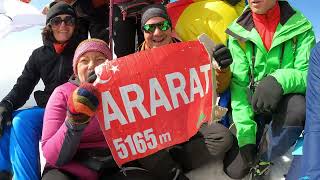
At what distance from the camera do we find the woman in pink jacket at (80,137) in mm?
2720

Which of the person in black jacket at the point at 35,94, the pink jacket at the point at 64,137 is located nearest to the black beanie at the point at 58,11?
the person in black jacket at the point at 35,94

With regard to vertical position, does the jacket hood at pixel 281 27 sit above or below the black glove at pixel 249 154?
above

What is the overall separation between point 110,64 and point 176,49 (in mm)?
510

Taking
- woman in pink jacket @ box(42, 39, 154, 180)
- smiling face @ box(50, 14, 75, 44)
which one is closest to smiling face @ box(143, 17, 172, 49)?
woman in pink jacket @ box(42, 39, 154, 180)

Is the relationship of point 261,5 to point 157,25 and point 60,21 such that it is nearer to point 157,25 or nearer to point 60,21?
point 157,25

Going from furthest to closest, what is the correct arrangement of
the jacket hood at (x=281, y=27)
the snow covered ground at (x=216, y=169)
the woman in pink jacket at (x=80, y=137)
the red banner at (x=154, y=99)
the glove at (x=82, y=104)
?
1. the snow covered ground at (x=216, y=169)
2. the jacket hood at (x=281, y=27)
3. the red banner at (x=154, y=99)
4. the woman in pink jacket at (x=80, y=137)
5. the glove at (x=82, y=104)

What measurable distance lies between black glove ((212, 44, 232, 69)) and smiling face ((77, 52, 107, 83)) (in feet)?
2.87

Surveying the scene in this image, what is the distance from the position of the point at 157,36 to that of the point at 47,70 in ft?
3.89

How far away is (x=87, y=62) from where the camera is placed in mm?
3221

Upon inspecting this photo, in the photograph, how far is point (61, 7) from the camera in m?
4.04

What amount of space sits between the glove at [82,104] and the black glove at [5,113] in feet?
3.31

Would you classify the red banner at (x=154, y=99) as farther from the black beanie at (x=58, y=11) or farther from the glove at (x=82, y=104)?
the black beanie at (x=58, y=11)

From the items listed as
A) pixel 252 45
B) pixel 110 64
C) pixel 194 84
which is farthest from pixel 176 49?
pixel 252 45

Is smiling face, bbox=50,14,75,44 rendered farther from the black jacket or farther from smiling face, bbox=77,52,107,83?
smiling face, bbox=77,52,107,83
